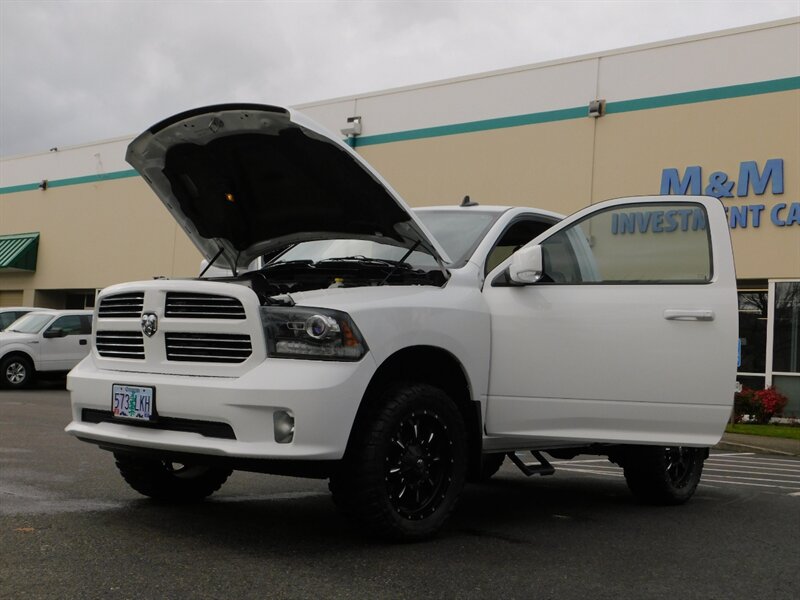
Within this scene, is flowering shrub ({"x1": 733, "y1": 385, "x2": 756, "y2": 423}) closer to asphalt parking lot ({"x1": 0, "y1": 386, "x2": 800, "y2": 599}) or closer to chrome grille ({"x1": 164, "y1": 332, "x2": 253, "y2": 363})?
asphalt parking lot ({"x1": 0, "y1": 386, "x2": 800, "y2": 599})

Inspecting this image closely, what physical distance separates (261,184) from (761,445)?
9.62 meters

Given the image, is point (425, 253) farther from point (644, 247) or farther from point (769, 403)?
point (769, 403)

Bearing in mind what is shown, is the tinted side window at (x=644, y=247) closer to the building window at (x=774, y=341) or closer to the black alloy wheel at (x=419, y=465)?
the black alloy wheel at (x=419, y=465)

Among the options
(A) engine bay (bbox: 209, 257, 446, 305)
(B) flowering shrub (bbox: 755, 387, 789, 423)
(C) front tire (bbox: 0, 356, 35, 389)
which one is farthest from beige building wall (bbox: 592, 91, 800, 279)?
(A) engine bay (bbox: 209, 257, 446, 305)

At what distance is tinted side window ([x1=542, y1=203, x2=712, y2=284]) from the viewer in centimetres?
569

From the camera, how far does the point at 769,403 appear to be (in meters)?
17.1

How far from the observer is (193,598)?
12.0 ft

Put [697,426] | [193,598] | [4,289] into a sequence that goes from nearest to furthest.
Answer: [193,598] → [697,426] → [4,289]

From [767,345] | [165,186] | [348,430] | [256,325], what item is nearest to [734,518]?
[348,430]

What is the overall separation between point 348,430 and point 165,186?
229 cm

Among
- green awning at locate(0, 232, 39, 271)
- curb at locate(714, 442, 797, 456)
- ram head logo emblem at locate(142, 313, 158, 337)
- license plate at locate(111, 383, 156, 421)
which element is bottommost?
curb at locate(714, 442, 797, 456)

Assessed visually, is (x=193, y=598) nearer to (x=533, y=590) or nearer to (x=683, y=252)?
(x=533, y=590)

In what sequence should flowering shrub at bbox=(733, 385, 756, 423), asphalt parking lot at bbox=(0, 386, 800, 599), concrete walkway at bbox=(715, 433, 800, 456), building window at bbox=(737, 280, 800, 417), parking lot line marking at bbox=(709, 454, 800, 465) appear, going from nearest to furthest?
asphalt parking lot at bbox=(0, 386, 800, 599) → parking lot line marking at bbox=(709, 454, 800, 465) → concrete walkway at bbox=(715, 433, 800, 456) → flowering shrub at bbox=(733, 385, 756, 423) → building window at bbox=(737, 280, 800, 417)

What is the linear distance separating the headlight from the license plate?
0.68 meters
